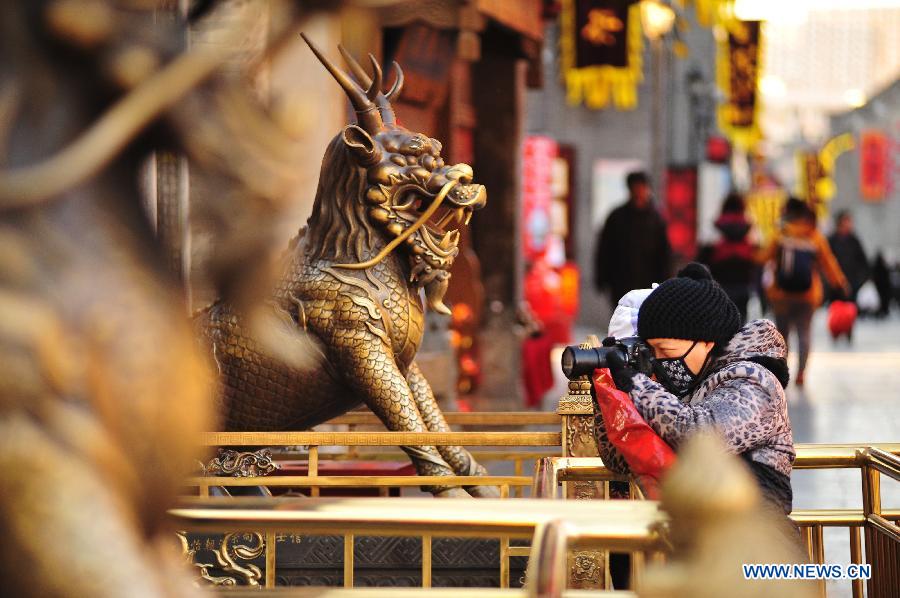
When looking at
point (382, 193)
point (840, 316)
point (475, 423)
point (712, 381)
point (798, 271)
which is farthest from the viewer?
point (840, 316)

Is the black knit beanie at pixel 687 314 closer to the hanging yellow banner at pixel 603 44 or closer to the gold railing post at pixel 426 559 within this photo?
the gold railing post at pixel 426 559

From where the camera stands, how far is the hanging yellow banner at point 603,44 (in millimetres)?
14719

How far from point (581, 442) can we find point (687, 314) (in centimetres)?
68

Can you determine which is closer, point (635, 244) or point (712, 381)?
point (712, 381)

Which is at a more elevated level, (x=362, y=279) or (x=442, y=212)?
(x=442, y=212)

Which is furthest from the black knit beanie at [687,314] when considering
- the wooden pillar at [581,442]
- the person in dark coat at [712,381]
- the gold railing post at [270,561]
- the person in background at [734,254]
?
the person in background at [734,254]

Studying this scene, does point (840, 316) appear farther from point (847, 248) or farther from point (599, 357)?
point (599, 357)

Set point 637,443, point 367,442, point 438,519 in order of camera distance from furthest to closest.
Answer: point 367,442 < point 637,443 < point 438,519

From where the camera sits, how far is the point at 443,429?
4211 millimetres

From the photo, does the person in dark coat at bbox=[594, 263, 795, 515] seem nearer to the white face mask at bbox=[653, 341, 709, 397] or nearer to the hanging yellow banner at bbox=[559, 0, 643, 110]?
the white face mask at bbox=[653, 341, 709, 397]

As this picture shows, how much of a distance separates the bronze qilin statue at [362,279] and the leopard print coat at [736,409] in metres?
0.96

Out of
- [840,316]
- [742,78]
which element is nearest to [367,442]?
[840,316]

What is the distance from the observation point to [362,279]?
4.11m

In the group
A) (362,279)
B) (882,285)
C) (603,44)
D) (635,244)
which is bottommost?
(362,279)
